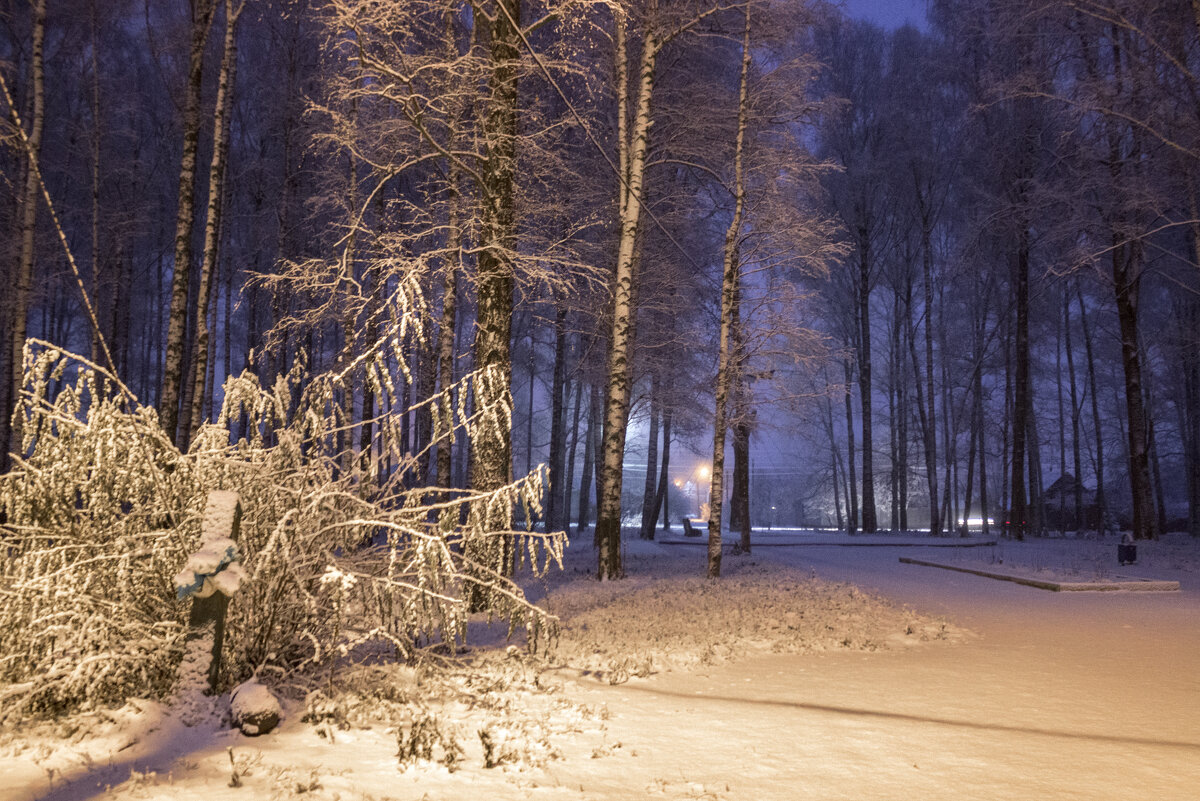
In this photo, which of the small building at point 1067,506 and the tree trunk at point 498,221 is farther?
the small building at point 1067,506

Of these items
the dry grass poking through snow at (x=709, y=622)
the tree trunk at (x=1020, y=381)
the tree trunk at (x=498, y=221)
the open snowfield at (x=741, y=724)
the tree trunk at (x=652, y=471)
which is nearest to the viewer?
the open snowfield at (x=741, y=724)

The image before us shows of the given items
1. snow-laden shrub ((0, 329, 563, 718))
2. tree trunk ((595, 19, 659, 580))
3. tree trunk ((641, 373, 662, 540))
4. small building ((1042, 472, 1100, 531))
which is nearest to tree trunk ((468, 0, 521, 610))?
tree trunk ((595, 19, 659, 580))

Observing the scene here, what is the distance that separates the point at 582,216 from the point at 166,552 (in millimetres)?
15746

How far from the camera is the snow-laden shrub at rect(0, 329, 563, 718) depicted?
14.2 feet

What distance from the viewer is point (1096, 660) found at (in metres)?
7.11

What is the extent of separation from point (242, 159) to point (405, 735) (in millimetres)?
26606

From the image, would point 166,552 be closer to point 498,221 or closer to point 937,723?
point 937,723

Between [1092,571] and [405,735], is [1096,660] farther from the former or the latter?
[1092,571]

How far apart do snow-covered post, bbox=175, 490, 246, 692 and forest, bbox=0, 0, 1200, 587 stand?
31.4 inches

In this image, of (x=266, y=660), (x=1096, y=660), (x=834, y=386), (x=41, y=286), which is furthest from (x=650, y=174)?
(x=41, y=286)

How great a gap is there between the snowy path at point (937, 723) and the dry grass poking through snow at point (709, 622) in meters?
0.43

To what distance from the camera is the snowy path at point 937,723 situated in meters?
3.98

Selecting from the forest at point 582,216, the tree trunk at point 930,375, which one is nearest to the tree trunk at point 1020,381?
the forest at point 582,216

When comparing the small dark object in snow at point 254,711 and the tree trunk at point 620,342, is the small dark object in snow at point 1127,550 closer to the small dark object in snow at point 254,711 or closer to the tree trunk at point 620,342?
the tree trunk at point 620,342
